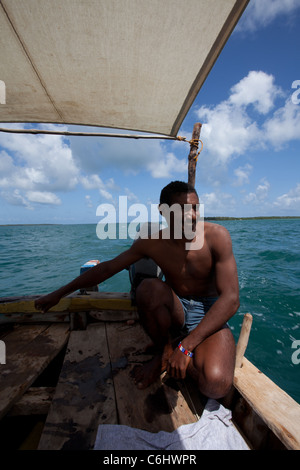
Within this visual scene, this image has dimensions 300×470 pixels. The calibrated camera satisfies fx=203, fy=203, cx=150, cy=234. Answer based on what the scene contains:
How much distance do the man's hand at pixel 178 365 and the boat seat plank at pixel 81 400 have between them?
51 cm

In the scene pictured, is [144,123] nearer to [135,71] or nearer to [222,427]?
[135,71]

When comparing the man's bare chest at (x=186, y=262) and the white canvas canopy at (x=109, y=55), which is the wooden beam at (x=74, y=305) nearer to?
the man's bare chest at (x=186, y=262)

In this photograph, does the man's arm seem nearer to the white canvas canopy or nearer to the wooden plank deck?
the wooden plank deck

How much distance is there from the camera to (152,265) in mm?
2879

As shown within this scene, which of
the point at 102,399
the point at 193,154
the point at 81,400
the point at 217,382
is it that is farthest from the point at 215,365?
the point at 193,154

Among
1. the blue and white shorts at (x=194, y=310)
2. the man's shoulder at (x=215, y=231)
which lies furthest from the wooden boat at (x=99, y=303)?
the man's shoulder at (x=215, y=231)

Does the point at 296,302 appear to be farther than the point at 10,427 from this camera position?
Yes

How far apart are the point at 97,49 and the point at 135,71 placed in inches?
18.7

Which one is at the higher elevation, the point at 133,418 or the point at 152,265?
the point at 152,265

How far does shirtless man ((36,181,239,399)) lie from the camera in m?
1.68

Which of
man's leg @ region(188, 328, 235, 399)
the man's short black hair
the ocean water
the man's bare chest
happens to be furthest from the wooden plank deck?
the ocean water

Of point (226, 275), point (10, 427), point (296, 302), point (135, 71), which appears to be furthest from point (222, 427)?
point (296, 302)

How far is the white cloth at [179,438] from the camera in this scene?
1274 mm
